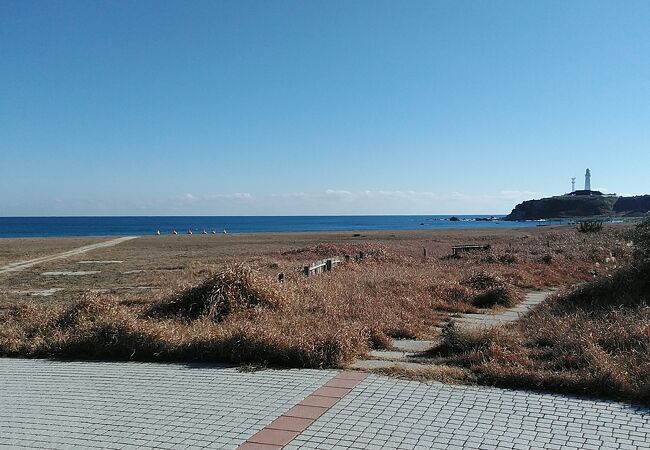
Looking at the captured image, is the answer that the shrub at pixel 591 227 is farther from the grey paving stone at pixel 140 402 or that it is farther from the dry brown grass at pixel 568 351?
the grey paving stone at pixel 140 402

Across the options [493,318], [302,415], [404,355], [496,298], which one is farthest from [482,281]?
[302,415]

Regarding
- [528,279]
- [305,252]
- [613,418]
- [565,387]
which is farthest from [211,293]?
[305,252]

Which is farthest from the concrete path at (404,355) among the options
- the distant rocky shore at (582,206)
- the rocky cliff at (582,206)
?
the rocky cliff at (582,206)

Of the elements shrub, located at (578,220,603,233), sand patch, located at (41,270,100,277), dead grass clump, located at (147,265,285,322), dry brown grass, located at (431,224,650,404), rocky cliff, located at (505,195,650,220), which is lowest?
sand patch, located at (41,270,100,277)

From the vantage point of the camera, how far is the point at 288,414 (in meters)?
5.05

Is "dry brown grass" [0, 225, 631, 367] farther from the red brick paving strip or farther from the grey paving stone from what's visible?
the red brick paving strip

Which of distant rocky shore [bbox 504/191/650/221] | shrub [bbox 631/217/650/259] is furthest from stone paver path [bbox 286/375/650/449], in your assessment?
distant rocky shore [bbox 504/191/650/221]

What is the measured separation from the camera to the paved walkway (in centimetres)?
446

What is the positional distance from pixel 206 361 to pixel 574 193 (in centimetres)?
19610

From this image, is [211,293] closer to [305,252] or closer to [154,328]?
[154,328]

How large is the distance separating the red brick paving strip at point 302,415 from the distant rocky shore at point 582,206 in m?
159

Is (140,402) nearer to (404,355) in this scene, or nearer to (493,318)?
(404,355)

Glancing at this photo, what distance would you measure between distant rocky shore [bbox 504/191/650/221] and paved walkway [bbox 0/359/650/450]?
159 metres

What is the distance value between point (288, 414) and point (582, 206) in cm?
16798
